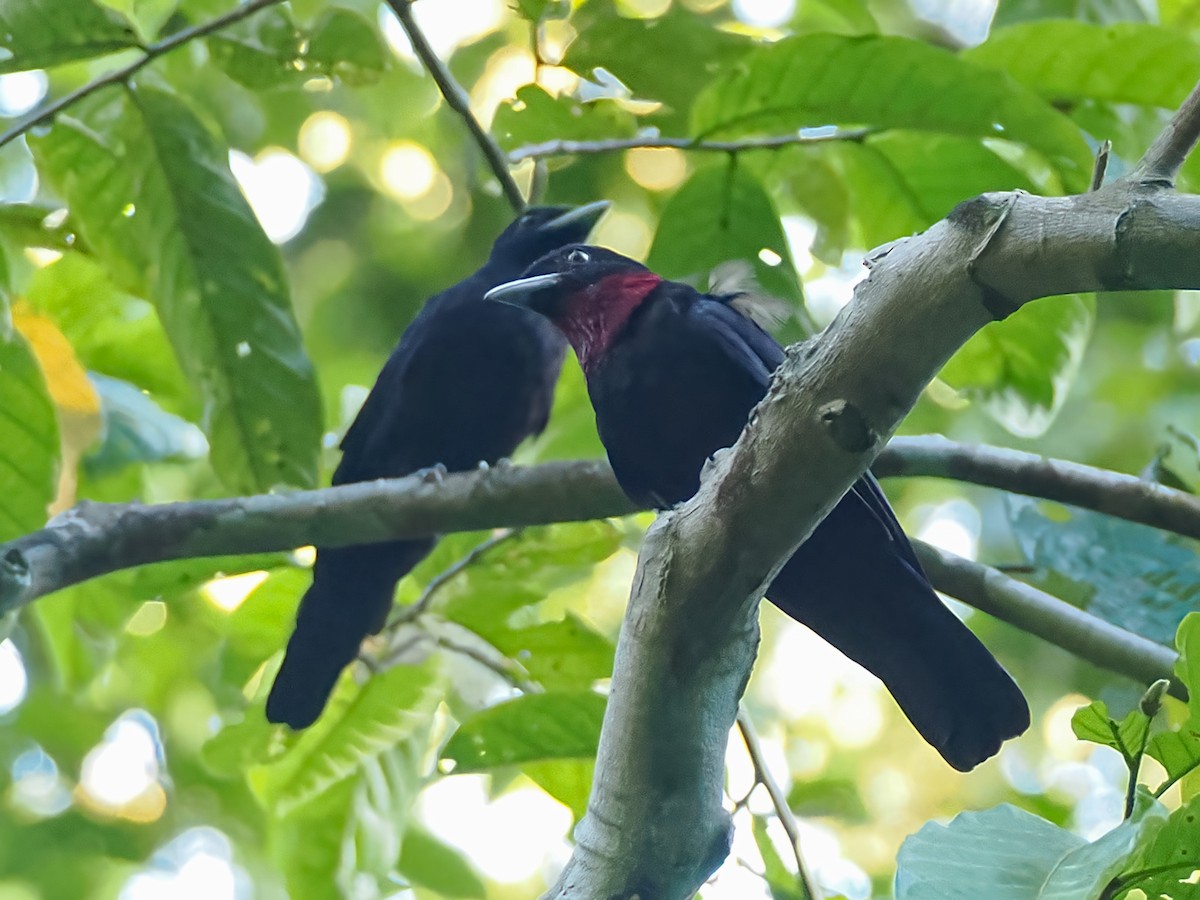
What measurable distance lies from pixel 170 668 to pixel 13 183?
1947 millimetres

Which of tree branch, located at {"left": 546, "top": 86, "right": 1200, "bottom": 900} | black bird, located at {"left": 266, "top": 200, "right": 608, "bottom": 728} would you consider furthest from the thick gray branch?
Result: black bird, located at {"left": 266, "top": 200, "right": 608, "bottom": 728}

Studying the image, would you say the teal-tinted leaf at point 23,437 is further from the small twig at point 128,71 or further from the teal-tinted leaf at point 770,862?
the teal-tinted leaf at point 770,862

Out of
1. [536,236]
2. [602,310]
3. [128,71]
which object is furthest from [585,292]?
[536,236]

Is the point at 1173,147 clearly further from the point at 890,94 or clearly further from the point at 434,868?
the point at 434,868

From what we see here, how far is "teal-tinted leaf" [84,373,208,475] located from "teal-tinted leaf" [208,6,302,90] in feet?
3.08

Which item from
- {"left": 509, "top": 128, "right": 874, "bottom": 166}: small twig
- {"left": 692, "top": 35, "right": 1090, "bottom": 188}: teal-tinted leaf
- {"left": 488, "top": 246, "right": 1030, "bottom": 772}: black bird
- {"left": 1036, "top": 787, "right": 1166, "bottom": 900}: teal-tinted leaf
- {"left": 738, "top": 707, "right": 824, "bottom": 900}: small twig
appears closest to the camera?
{"left": 1036, "top": 787, "right": 1166, "bottom": 900}: teal-tinted leaf

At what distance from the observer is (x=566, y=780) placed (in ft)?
9.58

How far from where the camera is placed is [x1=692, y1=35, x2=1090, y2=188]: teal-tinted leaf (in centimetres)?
252

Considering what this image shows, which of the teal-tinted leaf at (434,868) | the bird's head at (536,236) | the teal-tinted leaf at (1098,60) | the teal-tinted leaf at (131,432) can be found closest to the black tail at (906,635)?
the teal-tinted leaf at (1098,60)

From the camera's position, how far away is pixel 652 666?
1.62 metres

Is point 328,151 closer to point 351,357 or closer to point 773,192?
point 351,357

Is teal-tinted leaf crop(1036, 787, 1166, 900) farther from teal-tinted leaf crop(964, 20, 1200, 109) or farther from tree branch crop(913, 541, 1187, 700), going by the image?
teal-tinted leaf crop(964, 20, 1200, 109)

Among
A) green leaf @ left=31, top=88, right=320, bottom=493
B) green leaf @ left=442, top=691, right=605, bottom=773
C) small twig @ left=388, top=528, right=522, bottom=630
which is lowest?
green leaf @ left=442, top=691, right=605, bottom=773

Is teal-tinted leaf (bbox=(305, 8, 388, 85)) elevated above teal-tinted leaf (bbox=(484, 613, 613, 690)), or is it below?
above
